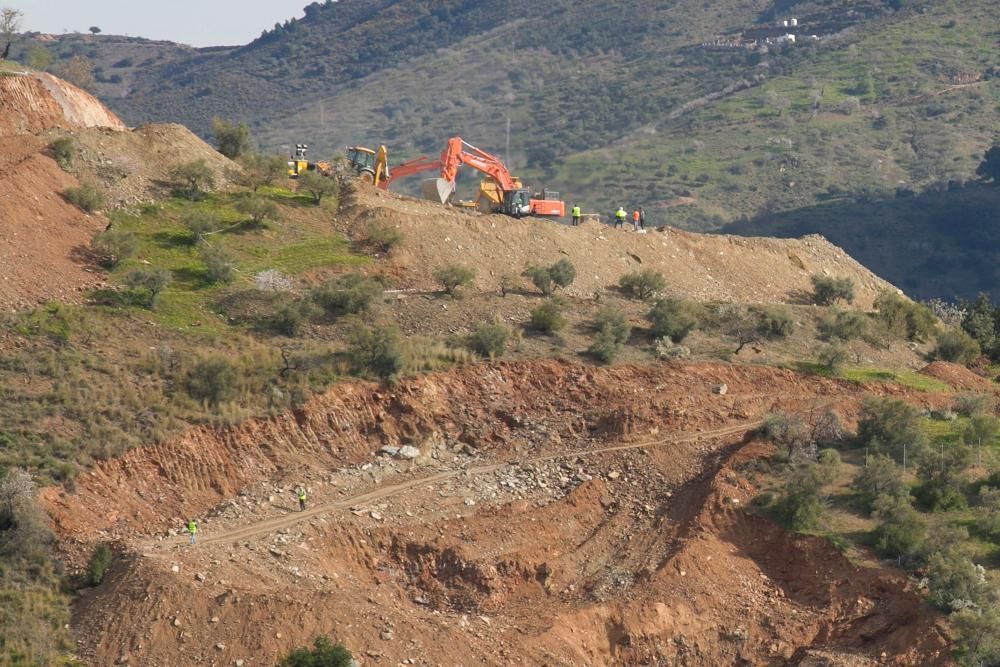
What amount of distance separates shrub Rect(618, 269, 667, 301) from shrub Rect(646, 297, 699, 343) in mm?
2710

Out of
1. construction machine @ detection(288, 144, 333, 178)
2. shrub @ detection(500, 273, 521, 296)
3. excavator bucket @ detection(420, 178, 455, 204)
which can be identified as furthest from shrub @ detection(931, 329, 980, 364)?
construction machine @ detection(288, 144, 333, 178)

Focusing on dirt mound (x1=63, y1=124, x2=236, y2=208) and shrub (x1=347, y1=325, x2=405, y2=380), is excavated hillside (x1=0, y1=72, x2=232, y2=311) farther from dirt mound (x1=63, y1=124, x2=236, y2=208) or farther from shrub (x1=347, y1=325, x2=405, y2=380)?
shrub (x1=347, y1=325, x2=405, y2=380)

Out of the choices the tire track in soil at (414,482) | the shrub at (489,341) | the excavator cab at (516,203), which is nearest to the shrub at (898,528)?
the tire track in soil at (414,482)

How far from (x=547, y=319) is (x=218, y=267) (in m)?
8.85

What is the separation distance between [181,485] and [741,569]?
39.9ft

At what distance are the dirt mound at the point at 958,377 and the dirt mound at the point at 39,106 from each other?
86.0 ft

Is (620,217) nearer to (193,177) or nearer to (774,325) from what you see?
(774,325)

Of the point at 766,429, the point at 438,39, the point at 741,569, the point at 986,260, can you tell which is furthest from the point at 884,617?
the point at 438,39

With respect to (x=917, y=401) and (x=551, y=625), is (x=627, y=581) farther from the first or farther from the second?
(x=917, y=401)

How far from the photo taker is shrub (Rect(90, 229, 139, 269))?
144 feet

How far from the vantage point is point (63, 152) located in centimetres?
4781

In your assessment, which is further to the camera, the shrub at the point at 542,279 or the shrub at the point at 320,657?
the shrub at the point at 542,279

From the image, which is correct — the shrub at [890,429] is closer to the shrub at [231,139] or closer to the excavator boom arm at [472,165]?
the excavator boom arm at [472,165]

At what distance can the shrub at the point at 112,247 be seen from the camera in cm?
4388
